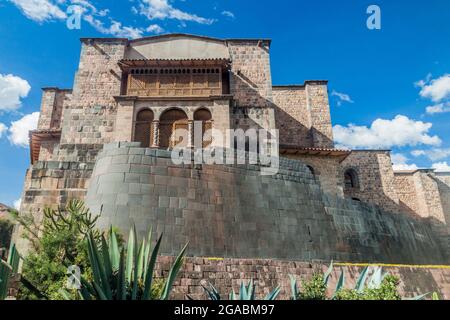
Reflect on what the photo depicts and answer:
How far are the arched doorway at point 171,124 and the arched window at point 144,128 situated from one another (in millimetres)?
616

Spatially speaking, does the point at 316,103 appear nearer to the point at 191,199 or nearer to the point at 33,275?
the point at 191,199

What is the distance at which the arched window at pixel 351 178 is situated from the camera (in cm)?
2527

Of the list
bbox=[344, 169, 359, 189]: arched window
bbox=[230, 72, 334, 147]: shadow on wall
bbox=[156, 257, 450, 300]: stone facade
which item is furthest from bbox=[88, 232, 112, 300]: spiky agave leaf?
bbox=[344, 169, 359, 189]: arched window

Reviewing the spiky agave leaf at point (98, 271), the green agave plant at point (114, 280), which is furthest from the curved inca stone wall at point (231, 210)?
the spiky agave leaf at point (98, 271)

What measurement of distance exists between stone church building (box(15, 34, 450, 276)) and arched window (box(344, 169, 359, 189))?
8cm

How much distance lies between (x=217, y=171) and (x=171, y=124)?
25.6 feet

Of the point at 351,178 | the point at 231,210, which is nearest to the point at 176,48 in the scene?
the point at 231,210

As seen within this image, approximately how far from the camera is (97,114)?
19.4 m

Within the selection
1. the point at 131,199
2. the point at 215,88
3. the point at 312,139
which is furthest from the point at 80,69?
the point at 312,139

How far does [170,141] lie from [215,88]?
13.8 ft

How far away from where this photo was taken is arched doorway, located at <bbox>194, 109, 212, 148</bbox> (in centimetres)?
1802

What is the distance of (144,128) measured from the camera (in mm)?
18484

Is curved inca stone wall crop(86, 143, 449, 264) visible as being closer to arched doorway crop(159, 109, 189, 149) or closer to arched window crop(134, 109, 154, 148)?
arched doorway crop(159, 109, 189, 149)

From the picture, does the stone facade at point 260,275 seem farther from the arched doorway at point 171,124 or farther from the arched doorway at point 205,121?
the arched doorway at point 171,124
